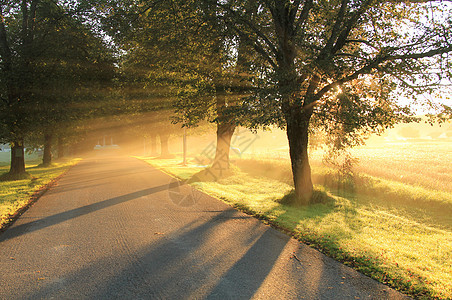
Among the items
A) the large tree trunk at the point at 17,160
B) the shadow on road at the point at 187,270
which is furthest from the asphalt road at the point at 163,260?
the large tree trunk at the point at 17,160

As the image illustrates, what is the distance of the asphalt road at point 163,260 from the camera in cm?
393

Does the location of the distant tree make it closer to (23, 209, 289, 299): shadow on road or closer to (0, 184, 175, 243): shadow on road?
(0, 184, 175, 243): shadow on road

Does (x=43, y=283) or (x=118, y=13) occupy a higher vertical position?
(x=118, y=13)

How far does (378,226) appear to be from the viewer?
7809 mm

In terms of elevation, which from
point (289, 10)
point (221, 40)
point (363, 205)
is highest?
point (289, 10)

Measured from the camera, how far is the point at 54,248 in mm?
5602

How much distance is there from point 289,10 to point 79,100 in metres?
13.3

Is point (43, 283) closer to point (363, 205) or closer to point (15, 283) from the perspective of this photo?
point (15, 283)

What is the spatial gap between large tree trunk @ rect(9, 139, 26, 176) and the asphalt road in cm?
1112

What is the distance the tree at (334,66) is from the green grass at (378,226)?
1.73m

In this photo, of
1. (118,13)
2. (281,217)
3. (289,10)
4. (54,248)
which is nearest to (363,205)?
(281,217)

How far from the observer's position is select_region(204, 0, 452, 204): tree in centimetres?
756

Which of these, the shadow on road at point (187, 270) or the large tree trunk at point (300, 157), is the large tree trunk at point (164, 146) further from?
the shadow on road at point (187, 270)

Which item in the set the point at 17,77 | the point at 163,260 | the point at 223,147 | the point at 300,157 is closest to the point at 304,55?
the point at 300,157
